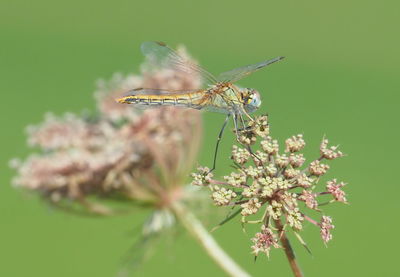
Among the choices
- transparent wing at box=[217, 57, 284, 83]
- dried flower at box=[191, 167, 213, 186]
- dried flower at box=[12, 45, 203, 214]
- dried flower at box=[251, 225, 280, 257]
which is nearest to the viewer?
dried flower at box=[251, 225, 280, 257]

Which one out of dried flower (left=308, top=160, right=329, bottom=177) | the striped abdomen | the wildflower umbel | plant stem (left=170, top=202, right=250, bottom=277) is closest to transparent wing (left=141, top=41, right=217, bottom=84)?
the striped abdomen

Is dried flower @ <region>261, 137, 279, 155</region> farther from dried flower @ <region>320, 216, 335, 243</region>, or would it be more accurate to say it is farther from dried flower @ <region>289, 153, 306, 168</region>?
dried flower @ <region>320, 216, 335, 243</region>

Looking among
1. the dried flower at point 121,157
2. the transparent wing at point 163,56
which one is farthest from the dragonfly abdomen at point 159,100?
the dried flower at point 121,157

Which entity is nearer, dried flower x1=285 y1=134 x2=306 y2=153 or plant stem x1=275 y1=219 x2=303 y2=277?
plant stem x1=275 y1=219 x2=303 y2=277

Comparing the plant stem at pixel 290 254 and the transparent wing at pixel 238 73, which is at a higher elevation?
the transparent wing at pixel 238 73

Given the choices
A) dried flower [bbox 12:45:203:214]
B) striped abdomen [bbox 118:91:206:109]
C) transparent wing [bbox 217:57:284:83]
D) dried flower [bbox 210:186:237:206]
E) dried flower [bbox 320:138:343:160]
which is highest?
dried flower [bbox 12:45:203:214]

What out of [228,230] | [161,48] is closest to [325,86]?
[228,230]

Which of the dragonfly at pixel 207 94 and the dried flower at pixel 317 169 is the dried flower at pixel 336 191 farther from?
the dragonfly at pixel 207 94
